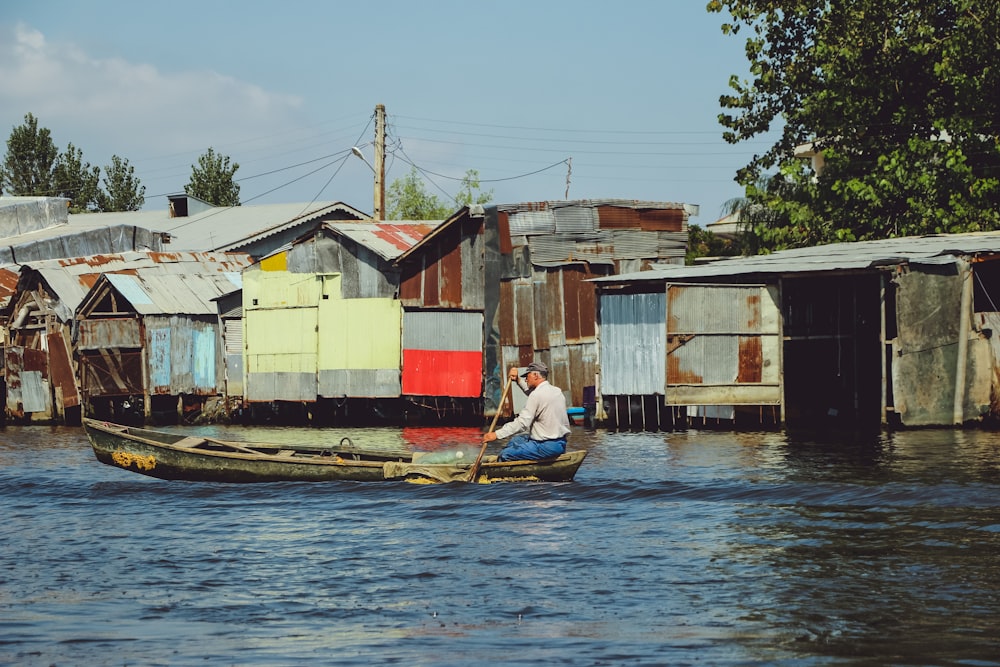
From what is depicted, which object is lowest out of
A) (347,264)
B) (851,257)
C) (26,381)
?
(26,381)

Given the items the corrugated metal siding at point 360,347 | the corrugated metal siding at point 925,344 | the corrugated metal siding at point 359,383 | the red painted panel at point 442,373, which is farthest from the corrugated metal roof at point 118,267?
the corrugated metal siding at point 925,344

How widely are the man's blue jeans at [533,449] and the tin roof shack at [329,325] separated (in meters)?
15.6

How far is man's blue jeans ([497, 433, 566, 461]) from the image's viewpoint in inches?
683

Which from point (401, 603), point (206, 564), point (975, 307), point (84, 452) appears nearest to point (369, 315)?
point (84, 452)

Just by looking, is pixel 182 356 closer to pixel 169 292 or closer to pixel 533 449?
pixel 169 292

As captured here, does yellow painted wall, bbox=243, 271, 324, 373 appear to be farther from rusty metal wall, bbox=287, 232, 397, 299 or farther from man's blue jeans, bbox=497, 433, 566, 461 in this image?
man's blue jeans, bbox=497, 433, 566, 461

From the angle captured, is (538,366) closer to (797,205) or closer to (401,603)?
(401,603)

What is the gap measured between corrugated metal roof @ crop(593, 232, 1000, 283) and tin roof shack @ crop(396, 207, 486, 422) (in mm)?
5303

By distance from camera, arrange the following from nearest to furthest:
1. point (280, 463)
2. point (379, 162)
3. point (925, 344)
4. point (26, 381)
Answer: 1. point (280, 463)
2. point (925, 344)
3. point (26, 381)
4. point (379, 162)

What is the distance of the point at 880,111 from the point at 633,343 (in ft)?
32.8

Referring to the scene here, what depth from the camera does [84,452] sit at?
88.1 feet

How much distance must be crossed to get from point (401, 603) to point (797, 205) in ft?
76.7

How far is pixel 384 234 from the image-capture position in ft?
114

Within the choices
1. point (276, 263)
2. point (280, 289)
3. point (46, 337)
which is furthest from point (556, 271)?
point (46, 337)
